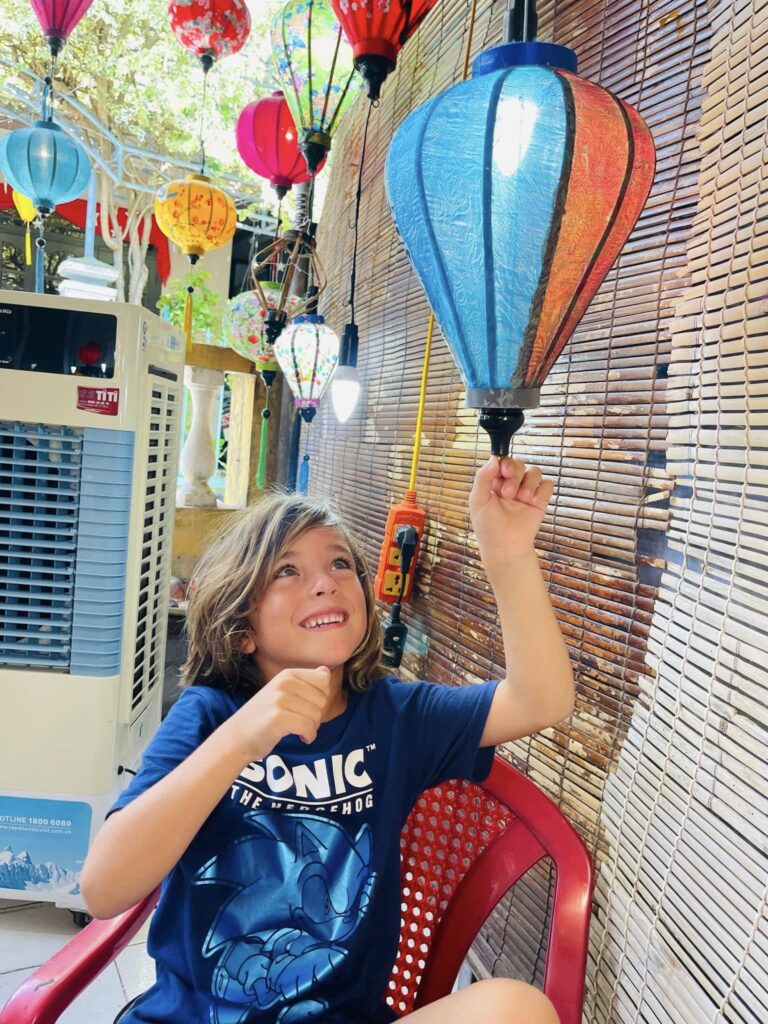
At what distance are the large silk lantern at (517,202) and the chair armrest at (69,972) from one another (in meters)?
0.91

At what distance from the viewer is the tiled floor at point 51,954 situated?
168 cm

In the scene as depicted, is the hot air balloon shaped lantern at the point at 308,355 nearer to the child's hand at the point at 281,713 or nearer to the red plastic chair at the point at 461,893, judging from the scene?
the red plastic chair at the point at 461,893

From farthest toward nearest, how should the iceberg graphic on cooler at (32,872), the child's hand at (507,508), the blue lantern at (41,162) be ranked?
1. the blue lantern at (41,162)
2. the iceberg graphic on cooler at (32,872)
3. the child's hand at (507,508)

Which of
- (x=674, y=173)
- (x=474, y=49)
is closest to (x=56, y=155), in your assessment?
(x=474, y=49)

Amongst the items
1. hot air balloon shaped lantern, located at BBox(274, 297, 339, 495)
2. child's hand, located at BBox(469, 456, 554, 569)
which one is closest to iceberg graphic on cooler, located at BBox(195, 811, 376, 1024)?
child's hand, located at BBox(469, 456, 554, 569)

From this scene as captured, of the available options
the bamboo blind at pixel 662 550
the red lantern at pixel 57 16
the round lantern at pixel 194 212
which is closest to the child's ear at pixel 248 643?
the bamboo blind at pixel 662 550

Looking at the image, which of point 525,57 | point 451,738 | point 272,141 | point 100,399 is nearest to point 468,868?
point 451,738

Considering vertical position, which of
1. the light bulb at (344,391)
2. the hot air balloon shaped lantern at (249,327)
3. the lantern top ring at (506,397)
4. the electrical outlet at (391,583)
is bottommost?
the electrical outlet at (391,583)

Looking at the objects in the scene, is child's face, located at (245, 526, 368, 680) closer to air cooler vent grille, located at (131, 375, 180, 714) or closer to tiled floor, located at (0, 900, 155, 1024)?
air cooler vent grille, located at (131, 375, 180, 714)

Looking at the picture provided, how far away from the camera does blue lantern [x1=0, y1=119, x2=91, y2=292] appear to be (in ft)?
11.4

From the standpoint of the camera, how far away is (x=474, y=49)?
6.23 ft

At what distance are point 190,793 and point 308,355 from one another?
198cm

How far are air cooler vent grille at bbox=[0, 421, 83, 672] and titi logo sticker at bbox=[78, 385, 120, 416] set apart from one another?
0.08 m

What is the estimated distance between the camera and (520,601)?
1058 mm
